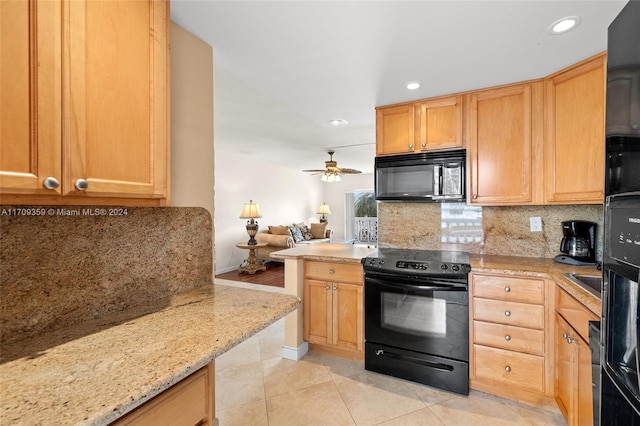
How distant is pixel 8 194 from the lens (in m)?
0.73

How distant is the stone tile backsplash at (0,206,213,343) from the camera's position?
94 centimetres

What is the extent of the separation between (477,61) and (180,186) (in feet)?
6.49

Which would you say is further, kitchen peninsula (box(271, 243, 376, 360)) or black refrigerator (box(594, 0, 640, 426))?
kitchen peninsula (box(271, 243, 376, 360))

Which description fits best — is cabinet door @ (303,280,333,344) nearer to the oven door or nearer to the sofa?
the oven door

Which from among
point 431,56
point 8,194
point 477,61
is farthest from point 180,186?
point 477,61

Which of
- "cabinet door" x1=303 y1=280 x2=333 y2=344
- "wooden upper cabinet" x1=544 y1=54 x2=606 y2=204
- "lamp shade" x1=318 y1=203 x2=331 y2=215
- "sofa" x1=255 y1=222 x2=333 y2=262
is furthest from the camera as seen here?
"lamp shade" x1=318 y1=203 x2=331 y2=215

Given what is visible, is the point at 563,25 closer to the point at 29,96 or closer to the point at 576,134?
the point at 576,134

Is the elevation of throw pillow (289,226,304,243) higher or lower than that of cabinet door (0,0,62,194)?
lower

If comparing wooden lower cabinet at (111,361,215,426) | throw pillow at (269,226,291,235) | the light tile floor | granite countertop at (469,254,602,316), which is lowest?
the light tile floor

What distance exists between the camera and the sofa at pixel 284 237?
604cm

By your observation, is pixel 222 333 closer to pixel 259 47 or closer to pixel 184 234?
pixel 184 234

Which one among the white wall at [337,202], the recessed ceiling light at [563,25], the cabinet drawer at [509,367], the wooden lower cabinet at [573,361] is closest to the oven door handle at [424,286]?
the cabinet drawer at [509,367]

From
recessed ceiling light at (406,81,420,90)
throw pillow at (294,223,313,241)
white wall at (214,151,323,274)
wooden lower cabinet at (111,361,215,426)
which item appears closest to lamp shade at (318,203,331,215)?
white wall at (214,151,323,274)

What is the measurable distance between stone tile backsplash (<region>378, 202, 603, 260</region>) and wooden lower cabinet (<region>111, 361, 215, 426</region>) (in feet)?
7.19
